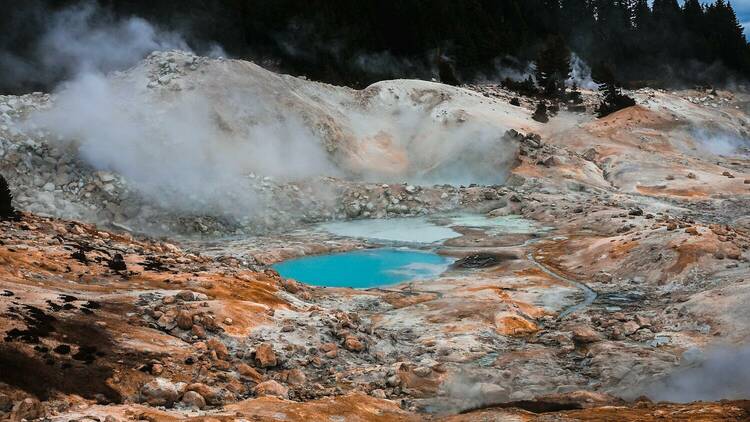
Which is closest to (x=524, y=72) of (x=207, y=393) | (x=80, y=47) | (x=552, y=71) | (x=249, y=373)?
(x=552, y=71)

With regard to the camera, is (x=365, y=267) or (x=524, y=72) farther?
(x=524, y=72)

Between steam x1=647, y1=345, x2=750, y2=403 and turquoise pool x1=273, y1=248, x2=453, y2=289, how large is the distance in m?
9.41

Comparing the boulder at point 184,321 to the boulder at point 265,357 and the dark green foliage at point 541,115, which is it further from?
the dark green foliage at point 541,115

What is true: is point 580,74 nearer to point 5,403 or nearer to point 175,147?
point 175,147

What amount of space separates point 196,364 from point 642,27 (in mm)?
83949

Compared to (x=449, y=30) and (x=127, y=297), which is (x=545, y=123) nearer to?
(x=449, y=30)

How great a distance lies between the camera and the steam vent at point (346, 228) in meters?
9.20

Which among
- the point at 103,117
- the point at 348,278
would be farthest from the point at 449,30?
the point at 348,278

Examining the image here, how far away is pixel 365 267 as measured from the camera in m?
21.3

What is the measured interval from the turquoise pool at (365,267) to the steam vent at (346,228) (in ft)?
0.43

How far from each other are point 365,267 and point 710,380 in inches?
502

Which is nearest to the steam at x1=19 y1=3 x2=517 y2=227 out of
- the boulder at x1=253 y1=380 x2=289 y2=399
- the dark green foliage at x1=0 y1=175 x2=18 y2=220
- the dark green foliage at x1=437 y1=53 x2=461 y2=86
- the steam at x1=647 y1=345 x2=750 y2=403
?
the dark green foliage at x1=0 y1=175 x2=18 y2=220

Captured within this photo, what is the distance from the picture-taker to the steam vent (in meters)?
9.20

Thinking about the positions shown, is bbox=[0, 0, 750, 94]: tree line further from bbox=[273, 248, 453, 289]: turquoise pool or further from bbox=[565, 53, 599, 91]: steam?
bbox=[273, 248, 453, 289]: turquoise pool
